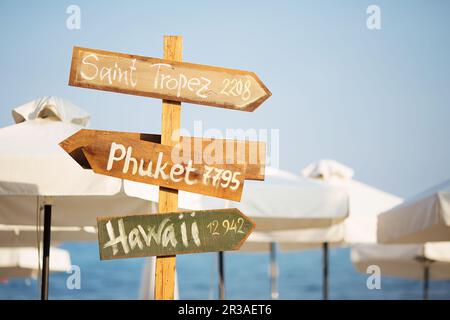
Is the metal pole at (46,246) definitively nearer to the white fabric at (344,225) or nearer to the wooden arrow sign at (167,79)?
the white fabric at (344,225)

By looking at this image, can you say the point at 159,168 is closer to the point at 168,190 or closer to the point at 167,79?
the point at 168,190

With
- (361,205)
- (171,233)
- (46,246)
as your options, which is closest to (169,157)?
(171,233)

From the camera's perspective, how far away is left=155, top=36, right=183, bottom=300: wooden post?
416 cm

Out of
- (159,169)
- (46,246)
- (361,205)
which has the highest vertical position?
(159,169)

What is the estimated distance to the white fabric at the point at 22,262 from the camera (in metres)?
9.02

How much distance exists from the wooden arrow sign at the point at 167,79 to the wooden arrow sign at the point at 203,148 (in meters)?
0.22

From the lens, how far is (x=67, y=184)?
222 inches

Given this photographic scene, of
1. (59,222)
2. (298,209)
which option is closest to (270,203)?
(298,209)

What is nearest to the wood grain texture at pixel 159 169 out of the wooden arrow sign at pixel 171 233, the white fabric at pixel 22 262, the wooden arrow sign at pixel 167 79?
the wooden arrow sign at pixel 171 233

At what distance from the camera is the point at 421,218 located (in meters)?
6.64

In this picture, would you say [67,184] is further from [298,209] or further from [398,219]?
[398,219]

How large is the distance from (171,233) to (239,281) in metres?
47.4

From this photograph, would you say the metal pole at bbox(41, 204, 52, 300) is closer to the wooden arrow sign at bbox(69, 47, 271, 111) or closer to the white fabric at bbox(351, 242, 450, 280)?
the wooden arrow sign at bbox(69, 47, 271, 111)
